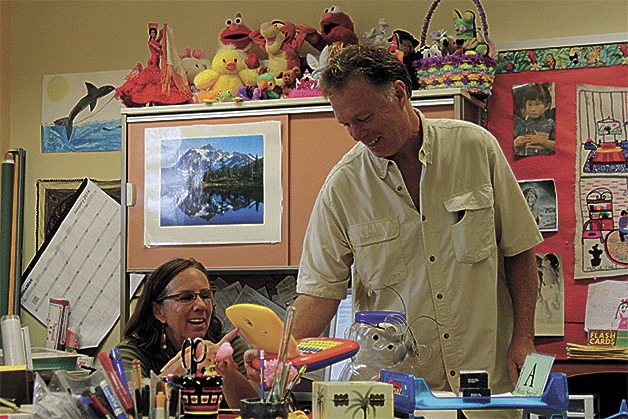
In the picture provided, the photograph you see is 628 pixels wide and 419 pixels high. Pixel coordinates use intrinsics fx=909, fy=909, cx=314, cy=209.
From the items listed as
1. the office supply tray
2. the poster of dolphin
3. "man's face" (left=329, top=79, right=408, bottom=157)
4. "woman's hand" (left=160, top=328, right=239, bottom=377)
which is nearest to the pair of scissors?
"woman's hand" (left=160, top=328, right=239, bottom=377)

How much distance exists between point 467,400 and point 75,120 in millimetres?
2776

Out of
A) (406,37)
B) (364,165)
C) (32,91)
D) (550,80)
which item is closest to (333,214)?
(364,165)

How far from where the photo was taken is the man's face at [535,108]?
3121 millimetres

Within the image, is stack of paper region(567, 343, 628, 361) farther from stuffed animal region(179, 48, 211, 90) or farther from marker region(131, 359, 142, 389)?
marker region(131, 359, 142, 389)

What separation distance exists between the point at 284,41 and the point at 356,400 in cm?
225

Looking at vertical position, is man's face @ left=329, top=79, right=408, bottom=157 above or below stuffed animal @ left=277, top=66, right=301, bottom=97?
below

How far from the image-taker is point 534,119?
3.13 metres

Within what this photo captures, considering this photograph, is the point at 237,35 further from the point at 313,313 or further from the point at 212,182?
the point at 313,313

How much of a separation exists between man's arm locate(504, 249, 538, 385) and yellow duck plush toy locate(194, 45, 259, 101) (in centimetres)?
141

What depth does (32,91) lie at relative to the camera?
12.7 feet

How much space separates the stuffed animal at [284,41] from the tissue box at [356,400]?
7.15ft

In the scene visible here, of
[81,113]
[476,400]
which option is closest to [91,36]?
[81,113]

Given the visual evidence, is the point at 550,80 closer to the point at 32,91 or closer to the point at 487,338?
the point at 487,338

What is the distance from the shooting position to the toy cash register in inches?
56.4
